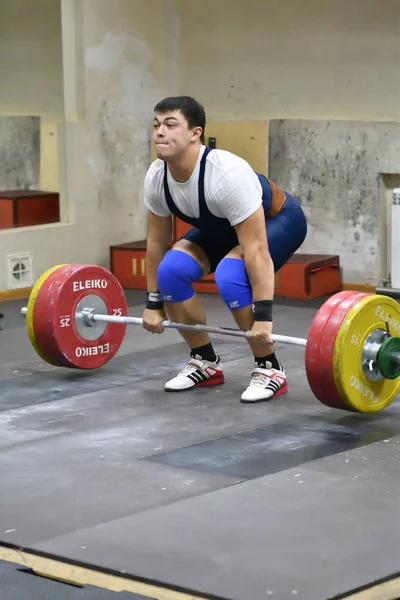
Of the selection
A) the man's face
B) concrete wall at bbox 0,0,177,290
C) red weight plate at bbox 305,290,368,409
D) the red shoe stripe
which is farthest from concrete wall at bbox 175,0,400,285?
red weight plate at bbox 305,290,368,409

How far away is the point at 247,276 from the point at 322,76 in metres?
2.99

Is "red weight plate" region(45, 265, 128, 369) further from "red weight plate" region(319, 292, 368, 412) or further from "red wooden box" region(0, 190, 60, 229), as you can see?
"red wooden box" region(0, 190, 60, 229)

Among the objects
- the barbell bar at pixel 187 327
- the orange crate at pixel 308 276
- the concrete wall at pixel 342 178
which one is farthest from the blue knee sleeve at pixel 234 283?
the concrete wall at pixel 342 178

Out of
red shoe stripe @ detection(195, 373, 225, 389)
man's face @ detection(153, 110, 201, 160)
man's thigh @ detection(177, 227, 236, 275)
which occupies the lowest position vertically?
red shoe stripe @ detection(195, 373, 225, 389)

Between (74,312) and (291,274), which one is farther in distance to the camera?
(291,274)

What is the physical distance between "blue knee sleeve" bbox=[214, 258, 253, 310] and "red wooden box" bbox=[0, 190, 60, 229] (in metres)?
2.86

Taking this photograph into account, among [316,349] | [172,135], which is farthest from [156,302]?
[316,349]

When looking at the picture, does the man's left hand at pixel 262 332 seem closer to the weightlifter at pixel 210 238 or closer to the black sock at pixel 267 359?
the weightlifter at pixel 210 238

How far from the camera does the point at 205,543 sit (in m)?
2.78

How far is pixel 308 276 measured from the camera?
661 centimetres

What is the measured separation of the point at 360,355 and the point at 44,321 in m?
1.37

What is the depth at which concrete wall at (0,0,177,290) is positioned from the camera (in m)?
6.91

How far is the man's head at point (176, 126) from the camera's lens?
158 inches

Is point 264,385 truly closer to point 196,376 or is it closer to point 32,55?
point 196,376
